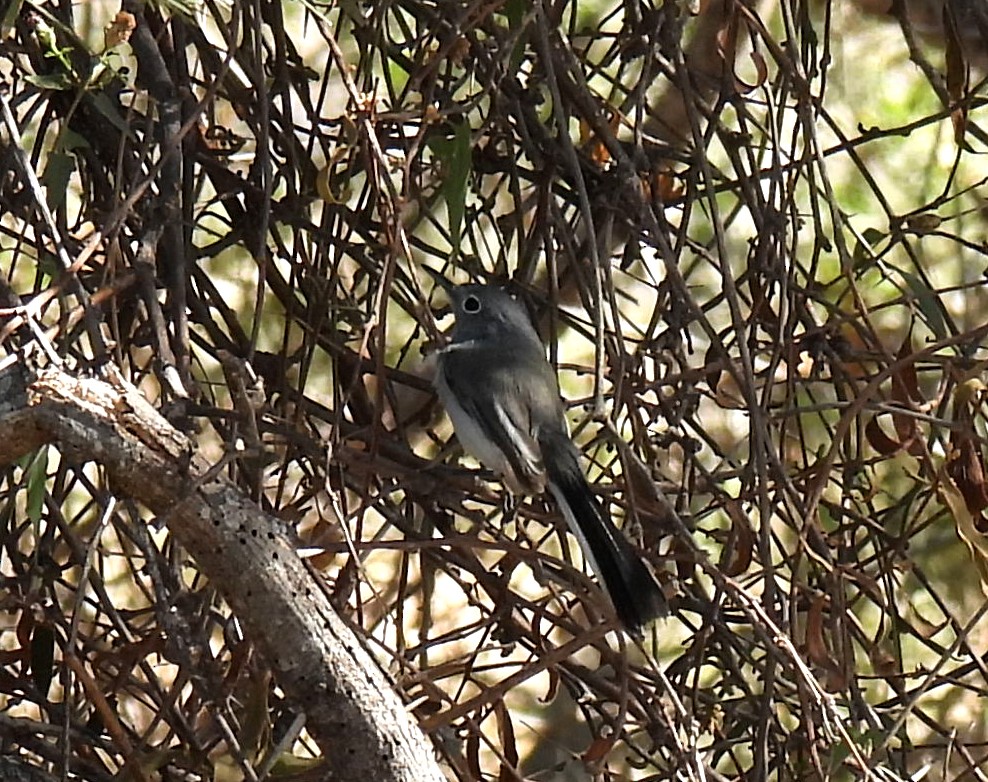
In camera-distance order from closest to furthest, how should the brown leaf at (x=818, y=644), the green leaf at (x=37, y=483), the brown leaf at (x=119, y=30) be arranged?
the brown leaf at (x=119, y=30) < the green leaf at (x=37, y=483) < the brown leaf at (x=818, y=644)

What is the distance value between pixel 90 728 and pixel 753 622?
0.91 meters

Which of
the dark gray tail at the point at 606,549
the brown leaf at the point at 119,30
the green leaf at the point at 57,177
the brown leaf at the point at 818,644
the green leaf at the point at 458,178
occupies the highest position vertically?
the green leaf at the point at 57,177

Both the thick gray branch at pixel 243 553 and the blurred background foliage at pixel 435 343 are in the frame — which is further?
the blurred background foliage at pixel 435 343

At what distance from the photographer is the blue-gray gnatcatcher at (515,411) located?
90.2 inches

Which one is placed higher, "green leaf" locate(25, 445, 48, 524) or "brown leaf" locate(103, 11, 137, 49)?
"brown leaf" locate(103, 11, 137, 49)

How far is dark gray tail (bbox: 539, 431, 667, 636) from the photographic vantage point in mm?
2074

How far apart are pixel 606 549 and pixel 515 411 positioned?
26.9 inches

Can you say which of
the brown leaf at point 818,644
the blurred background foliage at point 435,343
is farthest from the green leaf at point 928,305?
the brown leaf at point 818,644

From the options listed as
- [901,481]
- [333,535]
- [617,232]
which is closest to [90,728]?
[333,535]

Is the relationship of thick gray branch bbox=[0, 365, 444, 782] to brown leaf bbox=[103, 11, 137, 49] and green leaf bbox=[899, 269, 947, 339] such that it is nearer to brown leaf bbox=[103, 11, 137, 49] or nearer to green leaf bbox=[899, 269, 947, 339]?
brown leaf bbox=[103, 11, 137, 49]

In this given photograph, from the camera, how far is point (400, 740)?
1726 millimetres

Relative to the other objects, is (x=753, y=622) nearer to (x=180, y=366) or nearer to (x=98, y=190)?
(x=180, y=366)

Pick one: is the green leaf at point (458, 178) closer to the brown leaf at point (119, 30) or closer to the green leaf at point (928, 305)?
the brown leaf at point (119, 30)

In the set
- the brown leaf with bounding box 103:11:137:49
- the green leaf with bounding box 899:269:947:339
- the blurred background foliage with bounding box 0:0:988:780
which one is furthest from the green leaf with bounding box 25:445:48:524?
the green leaf with bounding box 899:269:947:339
